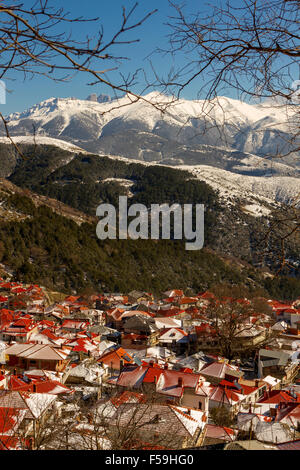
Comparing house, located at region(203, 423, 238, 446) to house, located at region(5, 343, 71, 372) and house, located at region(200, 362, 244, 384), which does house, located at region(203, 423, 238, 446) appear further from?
house, located at region(5, 343, 71, 372)

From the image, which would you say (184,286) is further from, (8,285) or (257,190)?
(257,190)

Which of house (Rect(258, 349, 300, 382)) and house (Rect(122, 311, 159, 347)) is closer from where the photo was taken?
house (Rect(258, 349, 300, 382))

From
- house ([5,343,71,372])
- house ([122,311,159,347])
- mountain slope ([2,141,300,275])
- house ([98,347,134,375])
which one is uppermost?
mountain slope ([2,141,300,275])

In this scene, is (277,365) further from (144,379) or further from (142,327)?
(142,327)

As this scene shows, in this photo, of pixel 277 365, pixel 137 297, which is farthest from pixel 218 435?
pixel 137 297

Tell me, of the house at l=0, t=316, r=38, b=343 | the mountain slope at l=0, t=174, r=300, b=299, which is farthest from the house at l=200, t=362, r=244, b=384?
the mountain slope at l=0, t=174, r=300, b=299

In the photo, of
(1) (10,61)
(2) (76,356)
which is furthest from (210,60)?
(2) (76,356)

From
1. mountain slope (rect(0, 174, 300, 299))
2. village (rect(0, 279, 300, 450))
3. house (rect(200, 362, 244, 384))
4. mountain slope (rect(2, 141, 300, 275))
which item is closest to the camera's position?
village (rect(0, 279, 300, 450))

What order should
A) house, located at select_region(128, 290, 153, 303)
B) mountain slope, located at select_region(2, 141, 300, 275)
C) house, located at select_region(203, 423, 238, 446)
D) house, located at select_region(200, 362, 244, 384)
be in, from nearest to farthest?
house, located at select_region(203, 423, 238, 446), house, located at select_region(200, 362, 244, 384), house, located at select_region(128, 290, 153, 303), mountain slope, located at select_region(2, 141, 300, 275)
